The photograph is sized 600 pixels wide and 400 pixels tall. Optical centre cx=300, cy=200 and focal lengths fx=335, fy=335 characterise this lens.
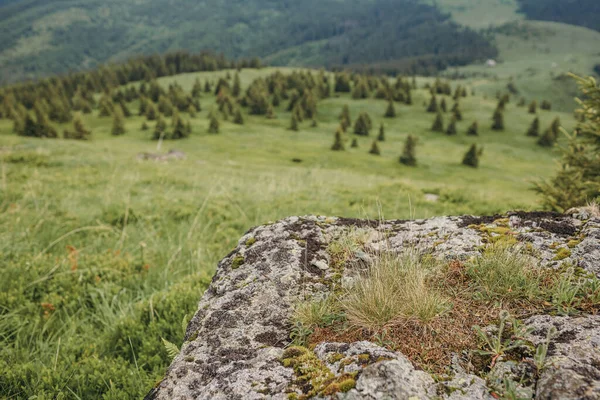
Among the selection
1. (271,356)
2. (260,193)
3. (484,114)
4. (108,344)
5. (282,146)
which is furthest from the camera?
(484,114)

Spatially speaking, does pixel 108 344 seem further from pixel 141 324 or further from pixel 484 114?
pixel 484 114

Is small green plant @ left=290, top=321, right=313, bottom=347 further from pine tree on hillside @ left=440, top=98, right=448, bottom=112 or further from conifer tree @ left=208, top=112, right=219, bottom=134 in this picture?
pine tree on hillside @ left=440, top=98, right=448, bottom=112

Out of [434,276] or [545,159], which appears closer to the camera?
[434,276]

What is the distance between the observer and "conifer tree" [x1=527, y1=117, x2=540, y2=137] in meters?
74.0

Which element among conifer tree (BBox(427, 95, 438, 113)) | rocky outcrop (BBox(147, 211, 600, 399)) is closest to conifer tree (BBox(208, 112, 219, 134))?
conifer tree (BBox(427, 95, 438, 113))

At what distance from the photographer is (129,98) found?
336 ft

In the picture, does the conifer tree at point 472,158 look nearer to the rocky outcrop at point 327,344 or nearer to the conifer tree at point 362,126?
the conifer tree at point 362,126

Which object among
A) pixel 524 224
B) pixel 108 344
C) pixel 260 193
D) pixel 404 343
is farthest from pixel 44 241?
pixel 524 224

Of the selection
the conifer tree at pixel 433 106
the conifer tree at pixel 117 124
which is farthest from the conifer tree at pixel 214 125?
the conifer tree at pixel 433 106

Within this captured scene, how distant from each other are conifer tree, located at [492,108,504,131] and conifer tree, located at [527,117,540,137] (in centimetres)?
555

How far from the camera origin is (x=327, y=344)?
5.98 ft

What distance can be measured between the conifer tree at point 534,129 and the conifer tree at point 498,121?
5553 mm

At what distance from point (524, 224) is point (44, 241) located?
7.32 meters

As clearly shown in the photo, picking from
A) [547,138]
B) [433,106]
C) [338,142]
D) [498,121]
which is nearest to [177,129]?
[338,142]
